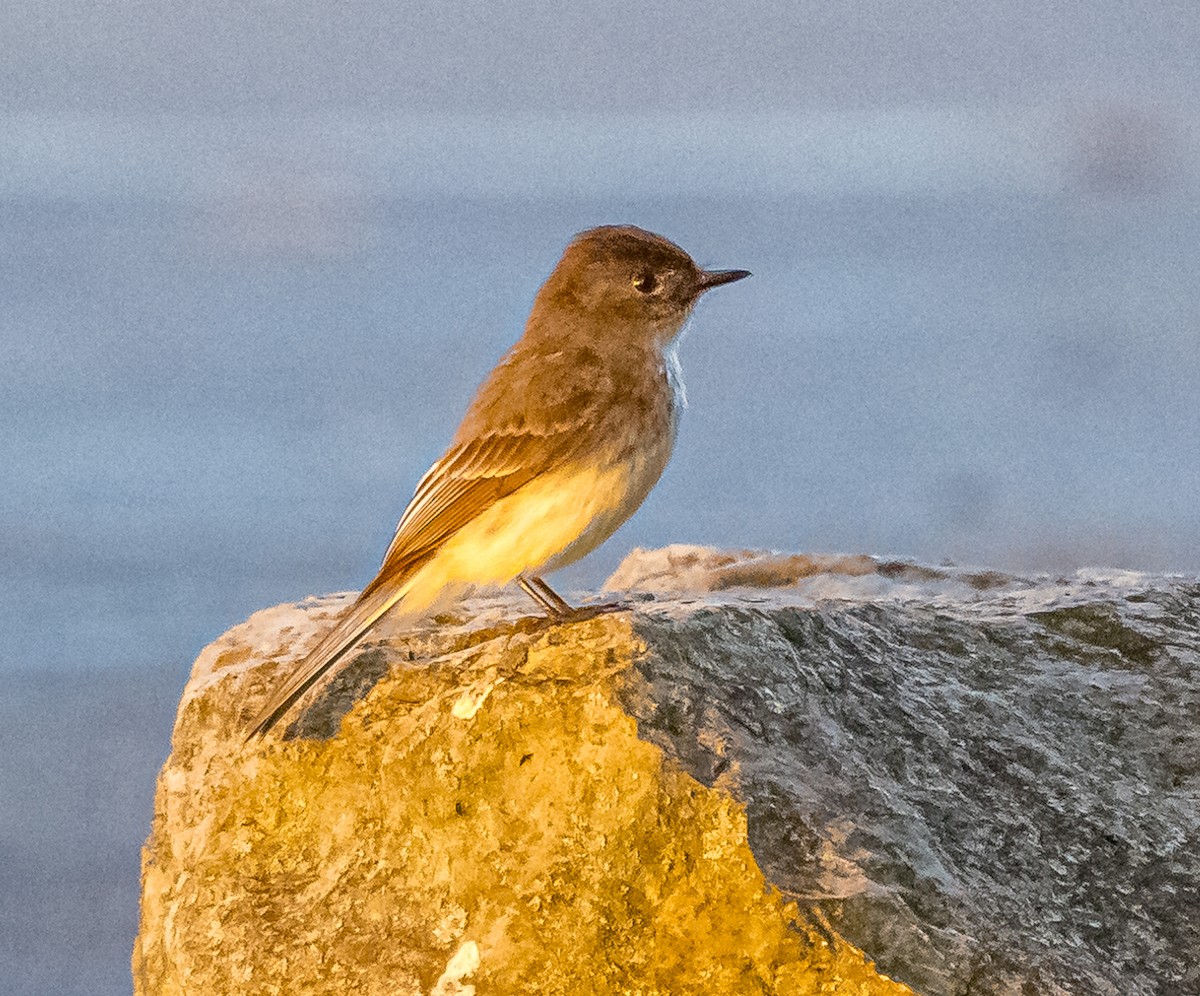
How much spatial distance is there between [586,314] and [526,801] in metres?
1.87

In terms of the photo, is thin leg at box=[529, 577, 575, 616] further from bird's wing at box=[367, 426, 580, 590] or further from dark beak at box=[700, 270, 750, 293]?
dark beak at box=[700, 270, 750, 293]

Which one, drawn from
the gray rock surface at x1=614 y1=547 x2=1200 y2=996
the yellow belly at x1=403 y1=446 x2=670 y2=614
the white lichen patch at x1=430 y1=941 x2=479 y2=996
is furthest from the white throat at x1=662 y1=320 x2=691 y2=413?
the white lichen patch at x1=430 y1=941 x2=479 y2=996

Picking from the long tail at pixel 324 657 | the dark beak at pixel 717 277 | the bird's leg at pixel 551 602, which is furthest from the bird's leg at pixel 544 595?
the dark beak at pixel 717 277

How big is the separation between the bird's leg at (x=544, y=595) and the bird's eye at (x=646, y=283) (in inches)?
41.6

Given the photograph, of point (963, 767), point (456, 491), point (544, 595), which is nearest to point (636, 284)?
point (456, 491)

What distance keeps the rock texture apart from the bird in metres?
0.15

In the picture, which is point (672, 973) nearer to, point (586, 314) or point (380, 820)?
point (380, 820)

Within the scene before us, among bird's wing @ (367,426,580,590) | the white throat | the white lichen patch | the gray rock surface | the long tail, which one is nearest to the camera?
the gray rock surface

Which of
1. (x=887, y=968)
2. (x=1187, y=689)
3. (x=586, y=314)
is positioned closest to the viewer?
(x=887, y=968)

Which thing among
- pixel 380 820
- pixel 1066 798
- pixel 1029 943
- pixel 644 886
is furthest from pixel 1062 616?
pixel 380 820

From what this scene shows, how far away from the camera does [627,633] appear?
14.8ft

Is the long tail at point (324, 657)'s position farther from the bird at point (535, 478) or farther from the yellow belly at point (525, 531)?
the yellow belly at point (525, 531)

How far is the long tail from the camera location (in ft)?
15.6

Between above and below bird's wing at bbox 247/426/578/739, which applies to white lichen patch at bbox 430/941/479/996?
below
